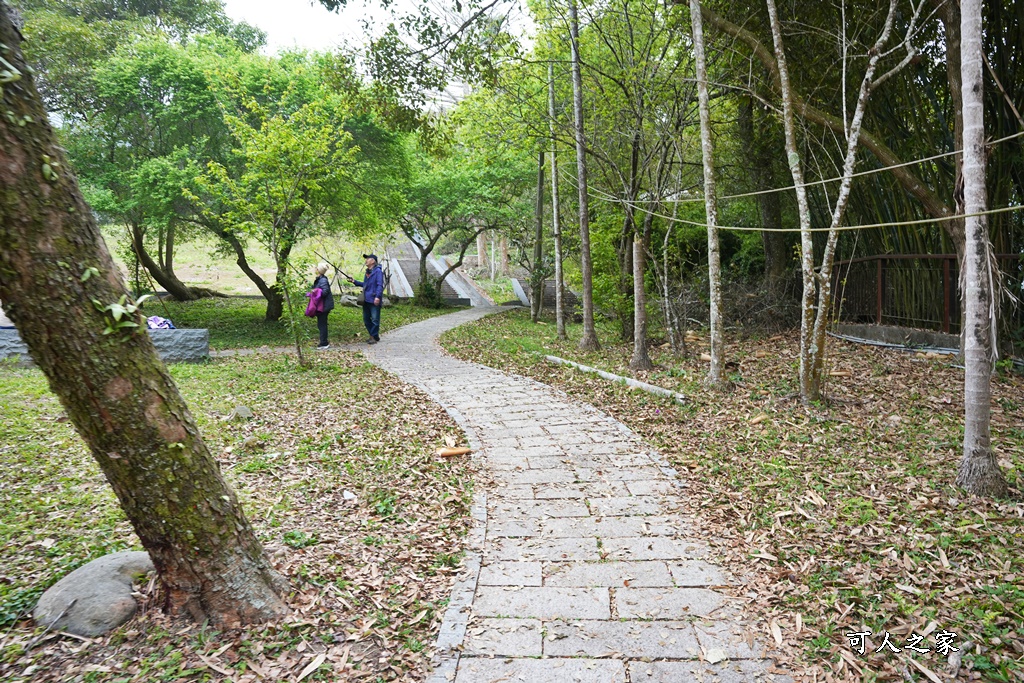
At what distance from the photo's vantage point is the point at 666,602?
3129 millimetres

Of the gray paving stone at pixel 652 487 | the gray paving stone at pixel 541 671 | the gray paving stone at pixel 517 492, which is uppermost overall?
the gray paving stone at pixel 517 492

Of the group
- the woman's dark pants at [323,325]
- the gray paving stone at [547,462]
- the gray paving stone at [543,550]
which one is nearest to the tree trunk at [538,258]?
the woman's dark pants at [323,325]

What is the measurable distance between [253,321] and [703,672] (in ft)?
52.0

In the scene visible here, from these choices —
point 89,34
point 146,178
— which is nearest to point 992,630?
point 146,178

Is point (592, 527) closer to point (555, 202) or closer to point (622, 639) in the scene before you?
point (622, 639)

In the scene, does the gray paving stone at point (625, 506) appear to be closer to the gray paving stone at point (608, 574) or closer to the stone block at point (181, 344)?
the gray paving stone at point (608, 574)

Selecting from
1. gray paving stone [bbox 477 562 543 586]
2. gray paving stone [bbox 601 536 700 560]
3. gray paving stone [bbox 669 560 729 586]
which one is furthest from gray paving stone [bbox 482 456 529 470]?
gray paving stone [bbox 669 560 729 586]

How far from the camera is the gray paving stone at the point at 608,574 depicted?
333cm

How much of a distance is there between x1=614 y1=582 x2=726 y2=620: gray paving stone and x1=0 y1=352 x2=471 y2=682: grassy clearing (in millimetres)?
905

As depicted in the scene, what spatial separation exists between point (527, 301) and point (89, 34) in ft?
50.4

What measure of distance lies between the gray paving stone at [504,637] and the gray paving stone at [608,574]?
15.3 inches

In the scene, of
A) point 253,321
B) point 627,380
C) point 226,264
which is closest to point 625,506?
point 627,380

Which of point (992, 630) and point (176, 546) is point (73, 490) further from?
point (992, 630)

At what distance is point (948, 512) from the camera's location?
3738mm
